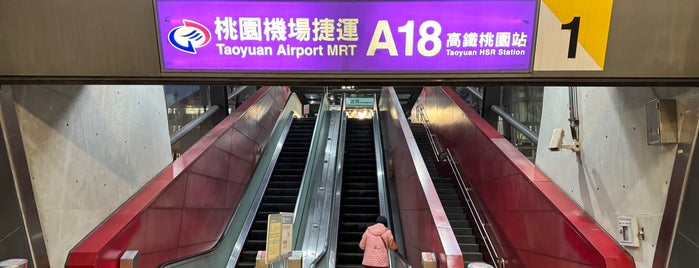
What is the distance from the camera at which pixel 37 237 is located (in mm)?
3051

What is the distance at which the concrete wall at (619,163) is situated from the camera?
3.08m

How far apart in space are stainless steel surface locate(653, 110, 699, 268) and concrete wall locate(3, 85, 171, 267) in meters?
4.08

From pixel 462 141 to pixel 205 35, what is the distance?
6.48m

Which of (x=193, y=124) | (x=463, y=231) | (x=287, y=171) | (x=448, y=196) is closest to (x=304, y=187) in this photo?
(x=287, y=171)

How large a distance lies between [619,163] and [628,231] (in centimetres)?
52

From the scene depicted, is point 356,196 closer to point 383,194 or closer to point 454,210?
point 383,194

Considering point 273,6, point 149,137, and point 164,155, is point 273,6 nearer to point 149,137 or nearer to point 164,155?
point 149,137

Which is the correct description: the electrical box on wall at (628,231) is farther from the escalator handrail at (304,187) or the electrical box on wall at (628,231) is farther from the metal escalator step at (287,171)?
the metal escalator step at (287,171)

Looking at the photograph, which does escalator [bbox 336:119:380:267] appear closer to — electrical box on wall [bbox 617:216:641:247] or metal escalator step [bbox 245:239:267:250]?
metal escalator step [bbox 245:239:267:250]

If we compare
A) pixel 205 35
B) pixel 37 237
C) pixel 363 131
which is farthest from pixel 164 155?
pixel 363 131

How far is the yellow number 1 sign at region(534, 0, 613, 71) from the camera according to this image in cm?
264

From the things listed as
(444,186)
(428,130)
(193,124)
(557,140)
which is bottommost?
(444,186)

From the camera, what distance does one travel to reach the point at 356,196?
9609mm

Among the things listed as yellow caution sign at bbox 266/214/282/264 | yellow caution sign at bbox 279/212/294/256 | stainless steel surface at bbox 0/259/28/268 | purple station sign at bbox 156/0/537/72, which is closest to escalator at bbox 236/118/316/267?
yellow caution sign at bbox 279/212/294/256
